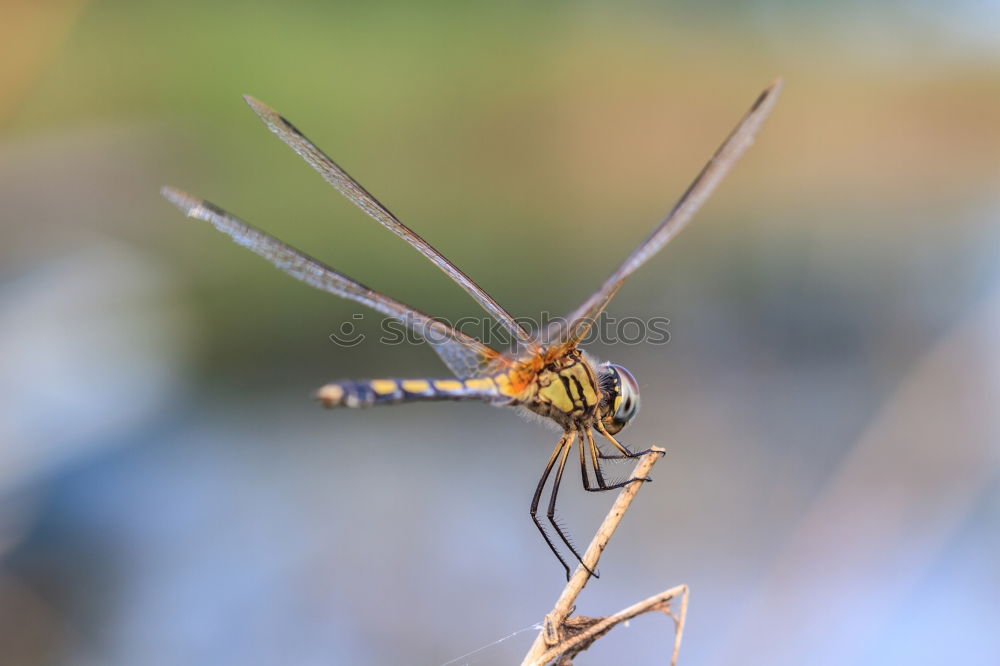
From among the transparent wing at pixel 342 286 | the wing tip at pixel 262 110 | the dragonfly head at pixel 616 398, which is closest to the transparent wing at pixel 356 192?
the wing tip at pixel 262 110

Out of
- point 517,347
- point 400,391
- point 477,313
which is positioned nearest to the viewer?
point 400,391

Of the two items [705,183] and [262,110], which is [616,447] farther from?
[262,110]

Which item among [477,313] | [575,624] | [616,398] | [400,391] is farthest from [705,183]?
[477,313]

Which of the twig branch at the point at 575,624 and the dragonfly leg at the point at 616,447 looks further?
the dragonfly leg at the point at 616,447

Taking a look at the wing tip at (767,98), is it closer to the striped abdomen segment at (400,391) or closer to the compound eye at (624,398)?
the compound eye at (624,398)

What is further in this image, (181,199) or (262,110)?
(262,110)

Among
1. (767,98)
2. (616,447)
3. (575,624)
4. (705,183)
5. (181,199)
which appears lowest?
(575,624)
